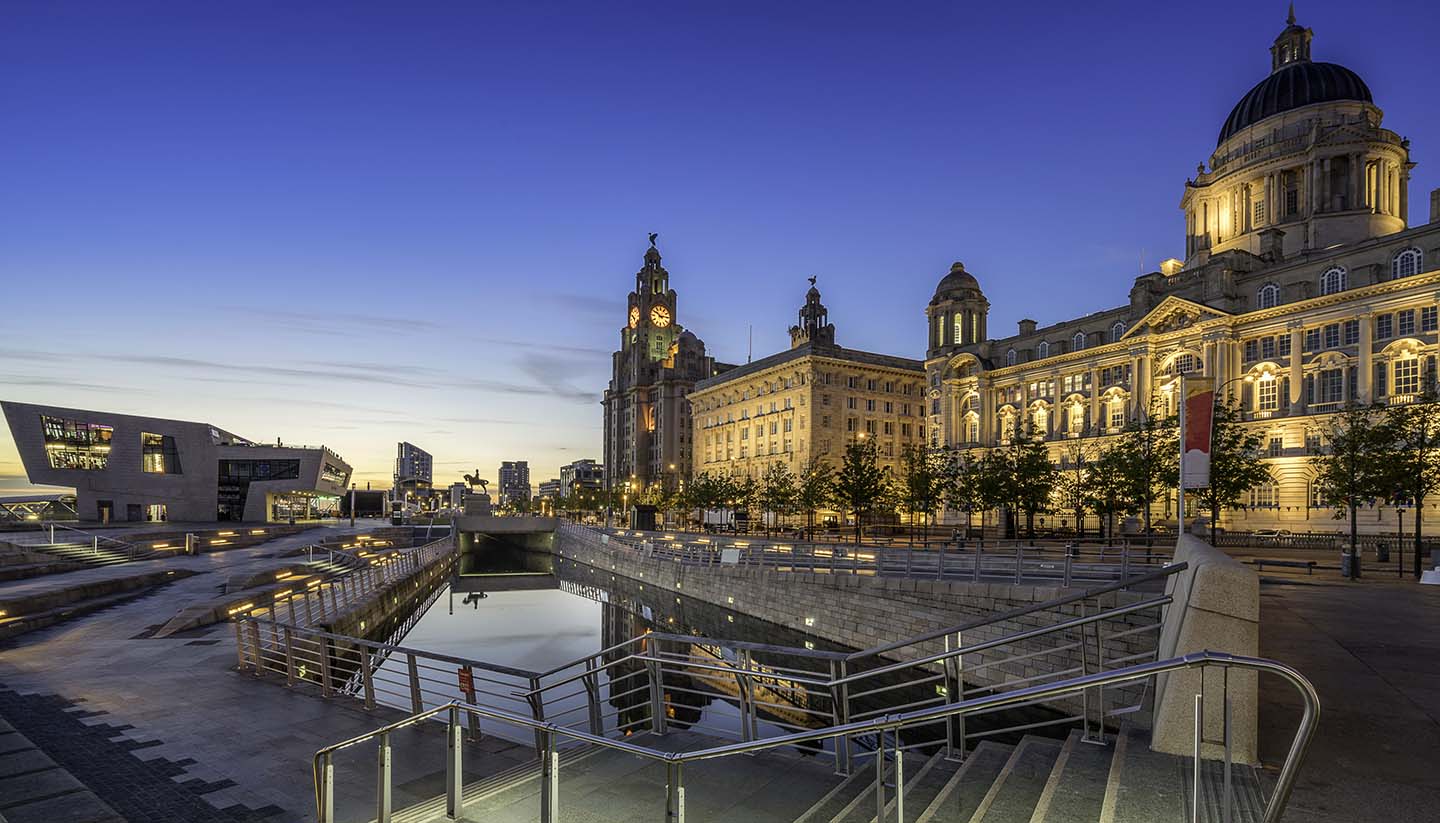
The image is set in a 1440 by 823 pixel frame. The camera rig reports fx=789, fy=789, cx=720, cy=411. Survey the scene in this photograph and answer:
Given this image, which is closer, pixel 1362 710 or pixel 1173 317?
pixel 1362 710

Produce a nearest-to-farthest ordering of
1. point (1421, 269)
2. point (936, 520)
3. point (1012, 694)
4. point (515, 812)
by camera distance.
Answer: point (1012, 694) < point (515, 812) < point (1421, 269) < point (936, 520)

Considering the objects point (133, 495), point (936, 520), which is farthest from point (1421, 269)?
point (133, 495)

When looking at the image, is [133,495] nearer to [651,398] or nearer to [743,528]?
[743,528]

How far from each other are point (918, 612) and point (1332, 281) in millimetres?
64193

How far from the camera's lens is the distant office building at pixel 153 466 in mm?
73469

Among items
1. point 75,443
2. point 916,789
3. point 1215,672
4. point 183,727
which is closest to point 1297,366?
point 1215,672

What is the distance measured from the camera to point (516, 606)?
4734 centimetres

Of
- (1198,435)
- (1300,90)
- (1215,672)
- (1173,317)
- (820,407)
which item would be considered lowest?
(1215,672)

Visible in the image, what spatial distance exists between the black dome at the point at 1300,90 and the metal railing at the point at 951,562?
A: 244ft

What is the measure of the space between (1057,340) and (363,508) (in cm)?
14324

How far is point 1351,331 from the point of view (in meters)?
64.5

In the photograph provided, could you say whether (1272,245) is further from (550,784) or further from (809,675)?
(550,784)

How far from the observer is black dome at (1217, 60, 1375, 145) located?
89.1 m

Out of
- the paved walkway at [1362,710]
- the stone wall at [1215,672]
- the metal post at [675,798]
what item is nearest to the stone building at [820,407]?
the paved walkway at [1362,710]
